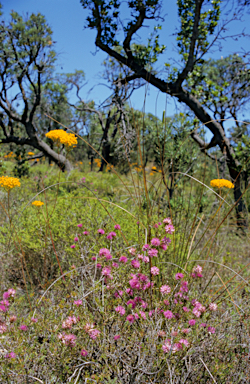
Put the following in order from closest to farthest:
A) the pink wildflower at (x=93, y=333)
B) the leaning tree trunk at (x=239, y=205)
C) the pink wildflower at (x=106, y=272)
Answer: the pink wildflower at (x=93, y=333)
the pink wildflower at (x=106, y=272)
the leaning tree trunk at (x=239, y=205)

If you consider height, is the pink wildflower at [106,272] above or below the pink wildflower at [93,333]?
above

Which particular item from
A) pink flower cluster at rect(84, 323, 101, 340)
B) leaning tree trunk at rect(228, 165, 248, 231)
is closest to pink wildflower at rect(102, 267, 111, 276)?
pink flower cluster at rect(84, 323, 101, 340)

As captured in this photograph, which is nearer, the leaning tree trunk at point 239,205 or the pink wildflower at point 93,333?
the pink wildflower at point 93,333

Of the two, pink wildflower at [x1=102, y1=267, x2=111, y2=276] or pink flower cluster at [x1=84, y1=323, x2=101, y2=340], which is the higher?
pink wildflower at [x1=102, y1=267, x2=111, y2=276]

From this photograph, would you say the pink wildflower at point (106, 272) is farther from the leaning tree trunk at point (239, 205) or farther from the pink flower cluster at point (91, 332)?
the leaning tree trunk at point (239, 205)

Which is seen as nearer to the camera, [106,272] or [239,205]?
[106,272]

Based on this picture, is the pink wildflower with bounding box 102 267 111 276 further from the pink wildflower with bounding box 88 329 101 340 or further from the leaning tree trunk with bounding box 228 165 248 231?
the leaning tree trunk with bounding box 228 165 248 231

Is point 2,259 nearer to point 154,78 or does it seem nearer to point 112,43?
point 154,78

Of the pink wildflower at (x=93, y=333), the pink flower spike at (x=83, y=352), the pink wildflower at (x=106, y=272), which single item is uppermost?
the pink wildflower at (x=106, y=272)

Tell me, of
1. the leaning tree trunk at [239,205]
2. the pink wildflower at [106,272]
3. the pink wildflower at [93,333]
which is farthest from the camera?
the leaning tree trunk at [239,205]

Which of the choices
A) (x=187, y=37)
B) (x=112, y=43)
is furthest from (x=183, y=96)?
(x=112, y=43)

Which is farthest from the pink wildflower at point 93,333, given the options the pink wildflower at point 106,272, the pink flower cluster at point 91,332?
the pink wildflower at point 106,272

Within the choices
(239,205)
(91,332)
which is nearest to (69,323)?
(91,332)

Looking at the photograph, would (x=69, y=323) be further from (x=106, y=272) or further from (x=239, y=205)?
(x=239, y=205)
